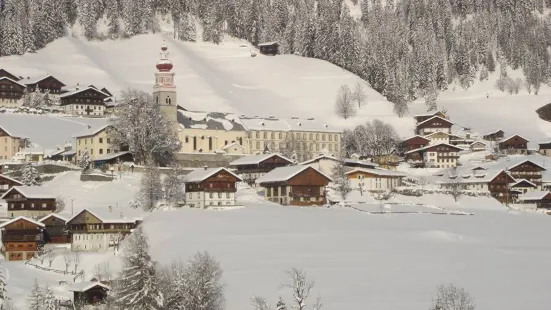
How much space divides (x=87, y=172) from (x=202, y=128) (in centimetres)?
2041

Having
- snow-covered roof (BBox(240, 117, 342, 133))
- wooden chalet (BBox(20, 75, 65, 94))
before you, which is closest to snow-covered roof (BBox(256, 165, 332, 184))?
snow-covered roof (BBox(240, 117, 342, 133))

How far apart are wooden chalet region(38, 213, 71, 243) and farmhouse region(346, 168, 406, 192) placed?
1159 inches

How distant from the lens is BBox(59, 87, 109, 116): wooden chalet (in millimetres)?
110750

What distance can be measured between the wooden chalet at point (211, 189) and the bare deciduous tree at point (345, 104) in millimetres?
51468

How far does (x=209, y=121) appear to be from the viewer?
99.5m

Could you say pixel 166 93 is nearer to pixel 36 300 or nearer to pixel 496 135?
pixel 496 135

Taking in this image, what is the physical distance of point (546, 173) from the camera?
331 feet

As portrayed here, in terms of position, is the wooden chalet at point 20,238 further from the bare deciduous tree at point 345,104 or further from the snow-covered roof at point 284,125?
the bare deciduous tree at point 345,104

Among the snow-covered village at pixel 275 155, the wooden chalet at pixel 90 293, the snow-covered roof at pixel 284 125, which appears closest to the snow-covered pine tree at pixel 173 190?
the snow-covered village at pixel 275 155

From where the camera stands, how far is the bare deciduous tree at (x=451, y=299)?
139ft

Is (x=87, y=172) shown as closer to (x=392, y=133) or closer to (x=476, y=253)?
(x=476, y=253)

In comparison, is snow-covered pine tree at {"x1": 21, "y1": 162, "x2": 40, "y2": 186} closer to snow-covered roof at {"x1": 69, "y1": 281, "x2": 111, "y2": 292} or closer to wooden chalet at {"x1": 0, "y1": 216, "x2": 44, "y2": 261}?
wooden chalet at {"x1": 0, "y1": 216, "x2": 44, "y2": 261}

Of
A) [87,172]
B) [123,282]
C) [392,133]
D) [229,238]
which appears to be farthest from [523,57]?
[123,282]

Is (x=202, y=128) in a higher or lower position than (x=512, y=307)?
higher
